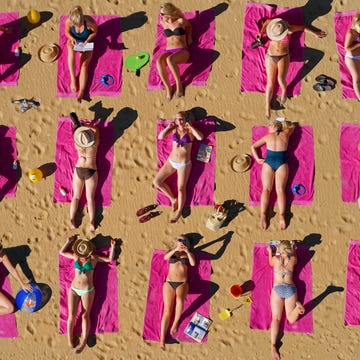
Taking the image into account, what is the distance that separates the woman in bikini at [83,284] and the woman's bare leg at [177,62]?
323 cm

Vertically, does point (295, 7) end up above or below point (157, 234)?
above

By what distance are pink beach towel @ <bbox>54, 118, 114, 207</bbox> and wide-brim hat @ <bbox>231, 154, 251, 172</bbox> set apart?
2.31 m

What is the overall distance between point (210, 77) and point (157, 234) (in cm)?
311

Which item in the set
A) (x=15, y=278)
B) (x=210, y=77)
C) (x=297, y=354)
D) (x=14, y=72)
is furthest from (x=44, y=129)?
(x=297, y=354)

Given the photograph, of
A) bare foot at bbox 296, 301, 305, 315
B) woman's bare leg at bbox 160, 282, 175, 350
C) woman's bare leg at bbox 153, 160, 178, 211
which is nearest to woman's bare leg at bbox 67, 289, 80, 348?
woman's bare leg at bbox 160, 282, 175, 350

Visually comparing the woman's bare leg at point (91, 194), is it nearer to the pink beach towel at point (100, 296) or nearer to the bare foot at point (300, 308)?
the pink beach towel at point (100, 296)

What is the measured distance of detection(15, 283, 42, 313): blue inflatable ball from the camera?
6918mm

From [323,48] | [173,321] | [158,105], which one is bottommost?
[173,321]

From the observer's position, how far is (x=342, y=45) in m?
6.89

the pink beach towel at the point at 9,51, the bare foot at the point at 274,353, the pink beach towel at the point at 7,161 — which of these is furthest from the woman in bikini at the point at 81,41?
the bare foot at the point at 274,353

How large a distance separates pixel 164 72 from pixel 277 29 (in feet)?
6.96

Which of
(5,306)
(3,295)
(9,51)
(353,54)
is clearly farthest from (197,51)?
(5,306)

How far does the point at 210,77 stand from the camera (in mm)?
7035

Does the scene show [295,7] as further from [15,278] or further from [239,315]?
[15,278]
